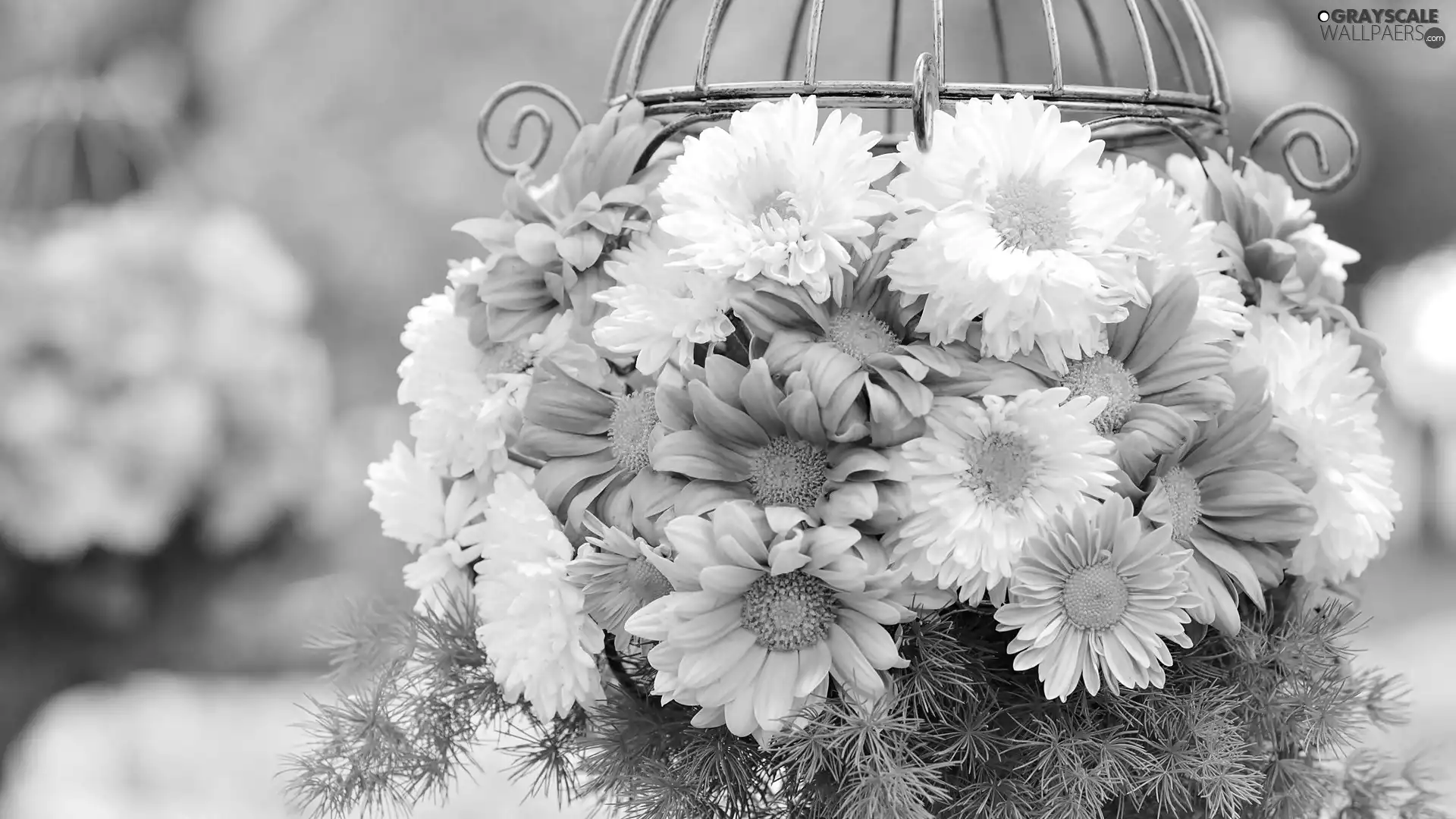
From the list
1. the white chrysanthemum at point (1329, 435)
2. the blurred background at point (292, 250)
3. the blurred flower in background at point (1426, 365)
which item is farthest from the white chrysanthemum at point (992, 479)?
the blurred flower in background at point (1426, 365)

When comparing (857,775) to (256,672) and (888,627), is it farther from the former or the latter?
(256,672)

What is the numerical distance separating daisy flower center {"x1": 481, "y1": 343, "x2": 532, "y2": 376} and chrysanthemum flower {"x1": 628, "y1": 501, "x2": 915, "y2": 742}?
0.40ft

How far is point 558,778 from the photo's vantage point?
0.44 m

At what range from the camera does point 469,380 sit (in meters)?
0.44

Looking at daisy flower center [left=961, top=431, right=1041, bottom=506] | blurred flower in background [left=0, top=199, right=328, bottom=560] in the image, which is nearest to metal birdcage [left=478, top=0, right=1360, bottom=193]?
daisy flower center [left=961, top=431, right=1041, bottom=506]

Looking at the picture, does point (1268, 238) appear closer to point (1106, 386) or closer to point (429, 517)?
point (1106, 386)

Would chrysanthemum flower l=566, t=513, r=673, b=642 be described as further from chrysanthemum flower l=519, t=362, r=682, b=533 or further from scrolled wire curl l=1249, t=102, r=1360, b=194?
scrolled wire curl l=1249, t=102, r=1360, b=194

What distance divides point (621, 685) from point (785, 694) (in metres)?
0.10

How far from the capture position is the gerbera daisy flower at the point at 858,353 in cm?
34

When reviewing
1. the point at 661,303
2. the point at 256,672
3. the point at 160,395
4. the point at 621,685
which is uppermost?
the point at 661,303

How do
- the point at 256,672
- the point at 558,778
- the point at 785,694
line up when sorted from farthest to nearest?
the point at 256,672 < the point at 558,778 < the point at 785,694

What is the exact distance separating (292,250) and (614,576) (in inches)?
44.7

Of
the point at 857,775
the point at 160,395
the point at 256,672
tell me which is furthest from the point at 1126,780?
the point at 256,672

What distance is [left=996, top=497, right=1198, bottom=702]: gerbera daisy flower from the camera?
1.12 ft
